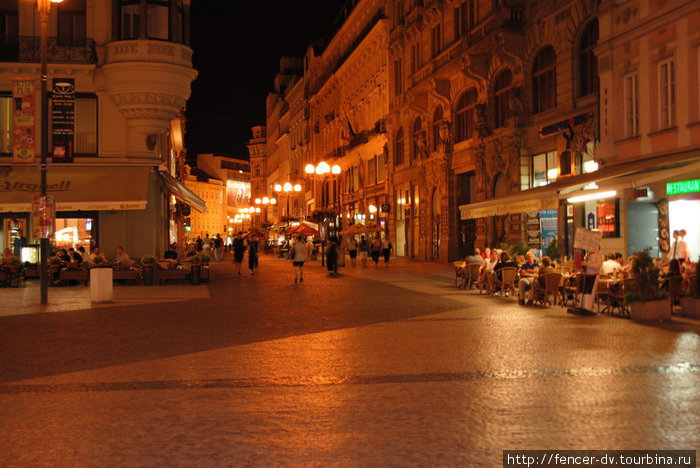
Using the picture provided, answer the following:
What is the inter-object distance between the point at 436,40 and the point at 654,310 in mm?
31244

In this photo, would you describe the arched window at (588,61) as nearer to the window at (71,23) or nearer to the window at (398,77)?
the window at (71,23)

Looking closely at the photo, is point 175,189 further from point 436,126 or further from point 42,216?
point 436,126

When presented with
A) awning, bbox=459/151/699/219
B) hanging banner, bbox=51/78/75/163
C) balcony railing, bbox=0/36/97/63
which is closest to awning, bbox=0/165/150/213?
balcony railing, bbox=0/36/97/63

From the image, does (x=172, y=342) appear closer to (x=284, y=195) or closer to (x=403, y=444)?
(x=403, y=444)

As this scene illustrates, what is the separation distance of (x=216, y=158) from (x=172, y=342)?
15816 cm

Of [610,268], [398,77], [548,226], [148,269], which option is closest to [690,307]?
[610,268]

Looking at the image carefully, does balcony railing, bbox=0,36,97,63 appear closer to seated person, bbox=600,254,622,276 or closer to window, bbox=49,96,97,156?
window, bbox=49,96,97,156

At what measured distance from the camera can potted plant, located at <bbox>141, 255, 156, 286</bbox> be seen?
28.5 m

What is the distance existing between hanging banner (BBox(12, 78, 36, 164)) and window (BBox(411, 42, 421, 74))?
29524 millimetres

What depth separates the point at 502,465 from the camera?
5844mm

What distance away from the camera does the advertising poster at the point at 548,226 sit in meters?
31.2

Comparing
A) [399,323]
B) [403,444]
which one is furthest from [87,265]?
[403,444]

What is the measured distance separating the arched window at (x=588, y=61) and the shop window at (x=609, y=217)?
4.26 metres

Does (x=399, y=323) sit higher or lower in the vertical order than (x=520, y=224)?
lower
